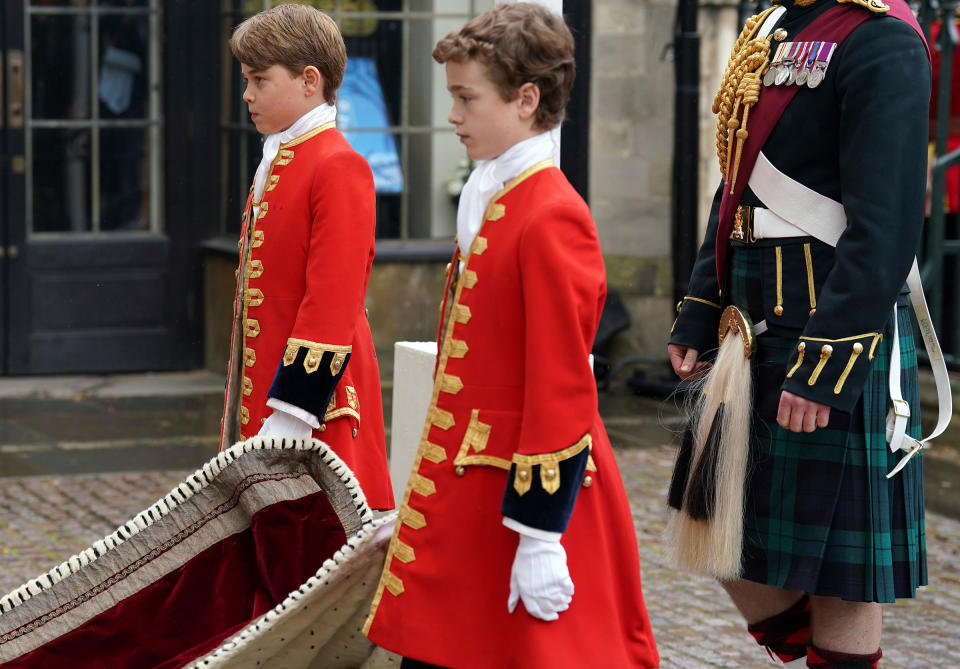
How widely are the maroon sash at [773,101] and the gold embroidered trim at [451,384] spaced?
871mm

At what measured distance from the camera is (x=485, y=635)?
2.69 m

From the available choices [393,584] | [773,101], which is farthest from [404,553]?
[773,101]

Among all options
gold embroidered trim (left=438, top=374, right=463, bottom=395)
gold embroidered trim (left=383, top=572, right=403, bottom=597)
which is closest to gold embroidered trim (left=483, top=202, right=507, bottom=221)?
gold embroidered trim (left=438, top=374, right=463, bottom=395)

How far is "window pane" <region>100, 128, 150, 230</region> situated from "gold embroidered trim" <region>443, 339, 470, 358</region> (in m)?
6.69

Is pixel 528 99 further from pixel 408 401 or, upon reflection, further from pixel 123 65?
pixel 123 65

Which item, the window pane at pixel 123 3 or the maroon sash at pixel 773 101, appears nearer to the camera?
the maroon sash at pixel 773 101

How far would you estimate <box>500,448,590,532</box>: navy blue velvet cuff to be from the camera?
2.58 m

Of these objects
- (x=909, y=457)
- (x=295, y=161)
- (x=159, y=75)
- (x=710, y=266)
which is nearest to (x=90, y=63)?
(x=159, y=75)

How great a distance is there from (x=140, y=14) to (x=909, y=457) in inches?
268

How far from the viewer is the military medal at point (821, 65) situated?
10.1 feet

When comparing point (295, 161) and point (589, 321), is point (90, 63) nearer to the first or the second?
point (295, 161)

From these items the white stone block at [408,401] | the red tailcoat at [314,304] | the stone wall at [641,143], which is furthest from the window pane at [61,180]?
the red tailcoat at [314,304]

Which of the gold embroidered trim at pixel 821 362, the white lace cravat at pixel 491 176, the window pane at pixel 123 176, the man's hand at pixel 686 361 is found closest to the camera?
the white lace cravat at pixel 491 176

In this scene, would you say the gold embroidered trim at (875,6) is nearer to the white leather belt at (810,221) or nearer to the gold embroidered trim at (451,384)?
the white leather belt at (810,221)
